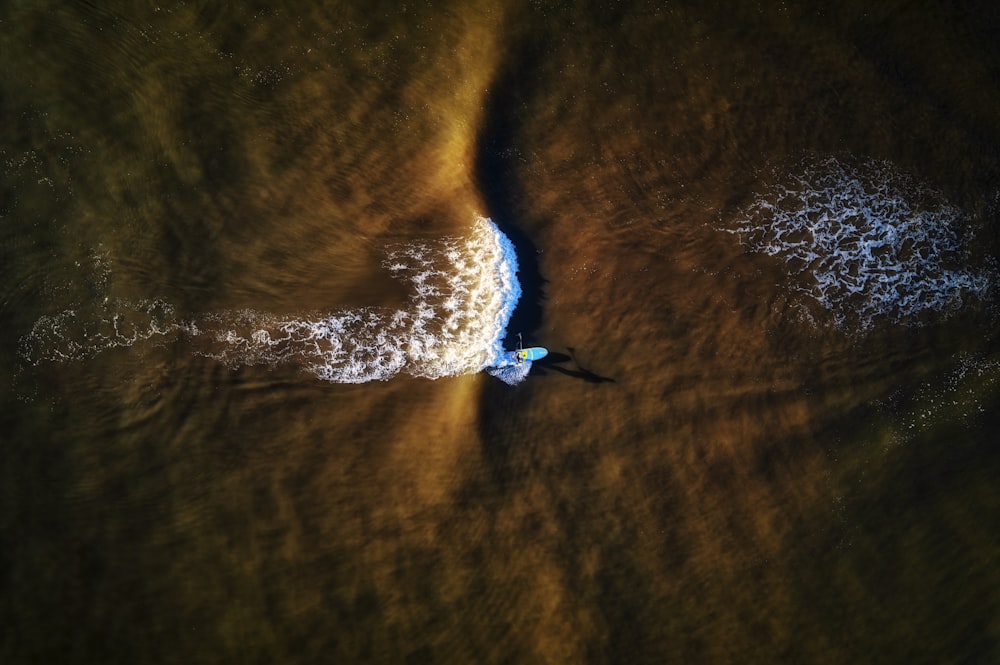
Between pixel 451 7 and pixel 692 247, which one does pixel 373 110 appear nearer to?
pixel 451 7

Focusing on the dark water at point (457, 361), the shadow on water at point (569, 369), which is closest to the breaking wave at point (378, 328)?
the dark water at point (457, 361)

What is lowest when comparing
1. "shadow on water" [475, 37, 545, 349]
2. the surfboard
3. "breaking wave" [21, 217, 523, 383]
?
the surfboard

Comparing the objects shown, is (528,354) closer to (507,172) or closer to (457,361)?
(457,361)

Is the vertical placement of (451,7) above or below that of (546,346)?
above

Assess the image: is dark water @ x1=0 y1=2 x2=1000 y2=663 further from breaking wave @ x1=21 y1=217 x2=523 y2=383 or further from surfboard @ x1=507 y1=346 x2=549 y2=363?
surfboard @ x1=507 y1=346 x2=549 y2=363

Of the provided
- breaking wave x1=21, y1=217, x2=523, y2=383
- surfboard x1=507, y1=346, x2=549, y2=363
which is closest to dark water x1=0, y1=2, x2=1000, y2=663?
breaking wave x1=21, y1=217, x2=523, y2=383

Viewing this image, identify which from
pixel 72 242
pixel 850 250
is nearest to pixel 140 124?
pixel 72 242
